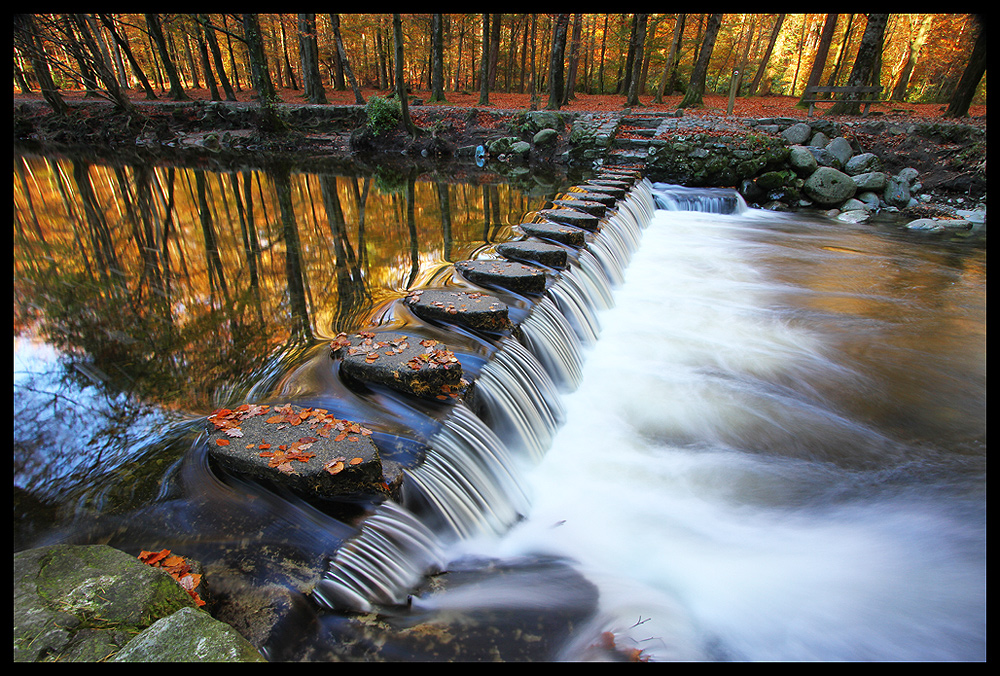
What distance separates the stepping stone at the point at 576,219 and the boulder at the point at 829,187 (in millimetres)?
7771

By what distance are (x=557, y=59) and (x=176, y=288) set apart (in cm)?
1988

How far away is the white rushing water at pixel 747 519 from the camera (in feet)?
8.45

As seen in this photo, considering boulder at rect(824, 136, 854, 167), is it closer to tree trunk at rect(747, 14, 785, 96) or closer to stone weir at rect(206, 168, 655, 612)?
stone weir at rect(206, 168, 655, 612)

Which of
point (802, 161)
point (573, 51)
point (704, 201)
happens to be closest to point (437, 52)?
point (573, 51)

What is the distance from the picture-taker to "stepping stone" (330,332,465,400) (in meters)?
3.20

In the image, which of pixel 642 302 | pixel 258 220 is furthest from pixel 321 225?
pixel 642 302

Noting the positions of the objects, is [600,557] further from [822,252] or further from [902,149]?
[902,149]

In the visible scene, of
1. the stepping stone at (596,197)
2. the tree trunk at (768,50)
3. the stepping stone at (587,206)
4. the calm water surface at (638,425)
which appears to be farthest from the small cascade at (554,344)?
the tree trunk at (768,50)

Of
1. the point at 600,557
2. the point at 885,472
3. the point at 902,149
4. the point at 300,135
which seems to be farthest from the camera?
the point at 300,135

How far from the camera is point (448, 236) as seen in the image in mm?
7742

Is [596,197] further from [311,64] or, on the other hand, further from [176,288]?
[311,64]

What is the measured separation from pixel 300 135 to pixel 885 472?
2346cm

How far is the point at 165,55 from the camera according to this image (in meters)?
24.4

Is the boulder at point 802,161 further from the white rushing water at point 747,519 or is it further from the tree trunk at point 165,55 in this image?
the tree trunk at point 165,55
